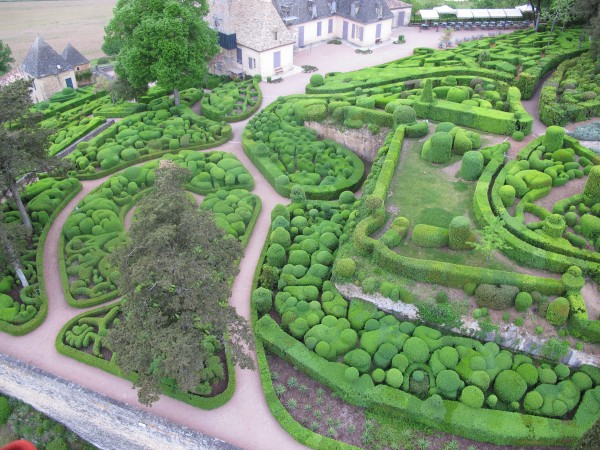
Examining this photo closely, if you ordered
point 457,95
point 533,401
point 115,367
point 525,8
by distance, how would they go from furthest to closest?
point 525,8
point 457,95
point 115,367
point 533,401

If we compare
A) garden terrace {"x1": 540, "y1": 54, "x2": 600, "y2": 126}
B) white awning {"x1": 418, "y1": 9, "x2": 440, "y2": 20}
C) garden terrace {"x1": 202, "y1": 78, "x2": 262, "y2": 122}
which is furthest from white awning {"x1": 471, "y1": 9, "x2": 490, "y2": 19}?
garden terrace {"x1": 202, "y1": 78, "x2": 262, "y2": 122}

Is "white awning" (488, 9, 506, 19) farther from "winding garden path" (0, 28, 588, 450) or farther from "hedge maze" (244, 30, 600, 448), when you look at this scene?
"winding garden path" (0, 28, 588, 450)

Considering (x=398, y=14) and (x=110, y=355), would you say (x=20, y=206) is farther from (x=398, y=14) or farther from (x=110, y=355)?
(x=398, y=14)

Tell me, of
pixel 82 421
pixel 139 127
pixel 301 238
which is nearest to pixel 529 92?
pixel 301 238

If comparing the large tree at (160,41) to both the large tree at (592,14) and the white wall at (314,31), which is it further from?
the large tree at (592,14)

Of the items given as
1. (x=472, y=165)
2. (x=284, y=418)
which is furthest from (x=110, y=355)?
(x=472, y=165)

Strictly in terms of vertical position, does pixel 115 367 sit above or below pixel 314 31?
below
